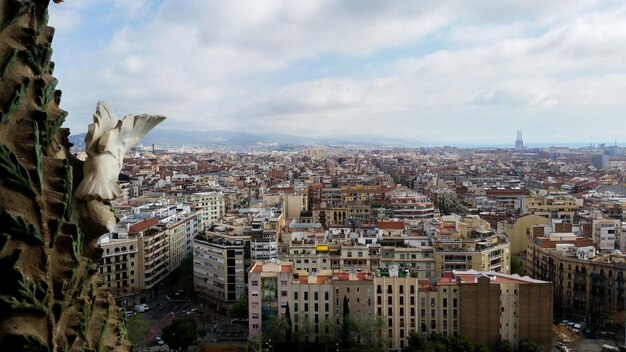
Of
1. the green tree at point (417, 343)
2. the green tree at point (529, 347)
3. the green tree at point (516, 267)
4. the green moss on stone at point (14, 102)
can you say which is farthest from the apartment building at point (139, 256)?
the green moss on stone at point (14, 102)

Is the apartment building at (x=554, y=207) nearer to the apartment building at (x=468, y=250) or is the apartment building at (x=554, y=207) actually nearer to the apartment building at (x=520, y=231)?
the apartment building at (x=520, y=231)

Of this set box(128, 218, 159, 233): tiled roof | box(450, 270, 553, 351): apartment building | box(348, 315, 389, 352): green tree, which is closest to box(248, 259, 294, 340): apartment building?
box(348, 315, 389, 352): green tree

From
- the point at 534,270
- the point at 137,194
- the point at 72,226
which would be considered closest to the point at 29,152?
the point at 72,226

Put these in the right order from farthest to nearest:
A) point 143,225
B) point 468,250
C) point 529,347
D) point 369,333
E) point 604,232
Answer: point 604,232 < point 143,225 < point 468,250 < point 529,347 < point 369,333

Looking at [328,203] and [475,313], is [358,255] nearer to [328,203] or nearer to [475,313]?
[475,313]

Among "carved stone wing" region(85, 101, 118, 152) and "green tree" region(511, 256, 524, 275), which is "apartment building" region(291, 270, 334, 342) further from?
"carved stone wing" region(85, 101, 118, 152)

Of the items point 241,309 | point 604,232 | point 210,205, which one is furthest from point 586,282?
point 210,205

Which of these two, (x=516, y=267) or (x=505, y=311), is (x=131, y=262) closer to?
(x=505, y=311)
